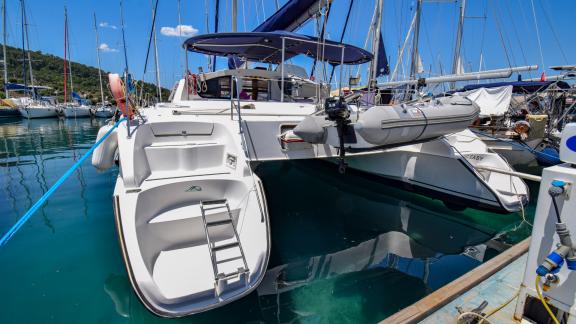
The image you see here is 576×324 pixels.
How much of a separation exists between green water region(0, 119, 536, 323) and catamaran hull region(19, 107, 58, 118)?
2306cm

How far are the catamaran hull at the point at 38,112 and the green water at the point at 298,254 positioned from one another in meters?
23.1

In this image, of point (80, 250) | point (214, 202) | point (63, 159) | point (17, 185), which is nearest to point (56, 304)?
point (80, 250)

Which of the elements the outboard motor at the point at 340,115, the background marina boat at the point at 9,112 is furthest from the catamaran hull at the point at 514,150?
the background marina boat at the point at 9,112

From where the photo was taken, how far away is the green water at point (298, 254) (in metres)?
2.55

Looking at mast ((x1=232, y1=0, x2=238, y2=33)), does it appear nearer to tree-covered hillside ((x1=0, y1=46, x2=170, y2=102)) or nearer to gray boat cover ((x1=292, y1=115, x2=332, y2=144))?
gray boat cover ((x1=292, y1=115, x2=332, y2=144))

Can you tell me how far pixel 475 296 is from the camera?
203 centimetres

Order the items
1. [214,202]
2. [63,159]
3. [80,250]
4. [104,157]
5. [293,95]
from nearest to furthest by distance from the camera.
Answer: [214,202]
[80,250]
[104,157]
[293,95]
[63,159]

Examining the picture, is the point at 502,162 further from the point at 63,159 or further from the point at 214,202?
the point at 63,159

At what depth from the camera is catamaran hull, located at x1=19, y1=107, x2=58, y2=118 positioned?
2337cm

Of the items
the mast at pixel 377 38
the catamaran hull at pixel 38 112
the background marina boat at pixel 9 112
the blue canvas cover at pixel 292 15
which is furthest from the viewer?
the background marina boat at pixel 9 112

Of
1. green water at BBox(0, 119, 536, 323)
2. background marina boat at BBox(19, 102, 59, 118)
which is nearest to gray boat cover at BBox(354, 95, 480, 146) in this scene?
green water at BBox(0, 119, 536, 323)

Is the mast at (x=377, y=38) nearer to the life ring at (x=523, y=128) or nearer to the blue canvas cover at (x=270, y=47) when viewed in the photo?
the blue canvas cover at (x=270, y=47)

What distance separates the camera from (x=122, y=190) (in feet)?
8.71

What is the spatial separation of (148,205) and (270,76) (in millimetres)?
3881
